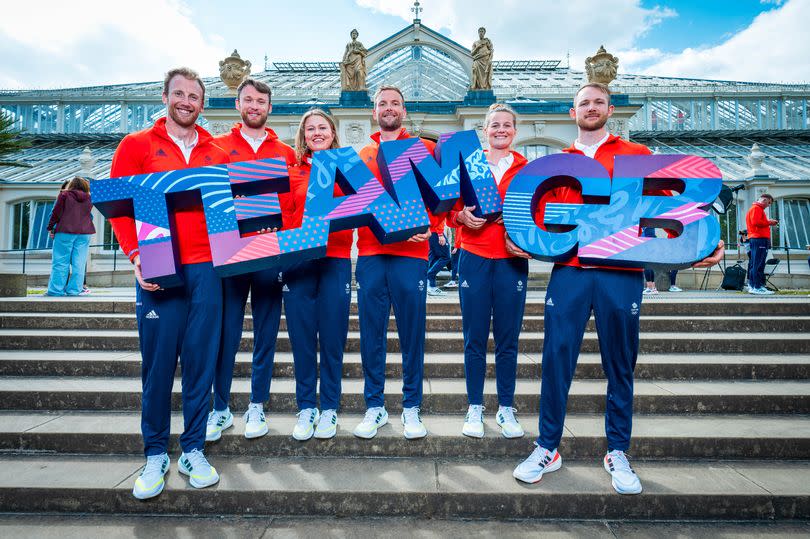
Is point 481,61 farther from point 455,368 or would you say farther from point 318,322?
point 318,322

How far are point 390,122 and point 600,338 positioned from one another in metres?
2.26

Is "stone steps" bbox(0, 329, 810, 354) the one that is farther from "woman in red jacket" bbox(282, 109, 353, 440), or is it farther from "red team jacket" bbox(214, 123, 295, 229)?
"red team jacket" bbox(214, 123, 295, 229)

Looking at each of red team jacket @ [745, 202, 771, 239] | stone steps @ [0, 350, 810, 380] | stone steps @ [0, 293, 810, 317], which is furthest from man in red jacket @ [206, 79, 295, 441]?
red team jacket @ [745, 202, 771, 239]

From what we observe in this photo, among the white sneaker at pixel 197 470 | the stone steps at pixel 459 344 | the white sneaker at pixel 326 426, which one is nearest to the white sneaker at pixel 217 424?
the white sneaker at pixel 197 470

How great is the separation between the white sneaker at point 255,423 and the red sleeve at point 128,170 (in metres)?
1.43

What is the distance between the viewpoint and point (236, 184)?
2904mm

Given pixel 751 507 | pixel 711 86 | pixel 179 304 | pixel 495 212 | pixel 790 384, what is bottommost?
pixel 751 507

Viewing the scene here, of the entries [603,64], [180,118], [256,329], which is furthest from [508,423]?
[603,64]

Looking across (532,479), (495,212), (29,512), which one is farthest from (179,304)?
(532,479)

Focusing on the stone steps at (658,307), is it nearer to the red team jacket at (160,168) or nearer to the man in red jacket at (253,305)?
the man in red jacket at (253,305)

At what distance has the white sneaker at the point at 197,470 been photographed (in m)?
2.64

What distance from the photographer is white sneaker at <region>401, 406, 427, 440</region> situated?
3.03 m

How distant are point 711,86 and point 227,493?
109ft

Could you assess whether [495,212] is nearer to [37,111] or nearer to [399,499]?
[399,499]
